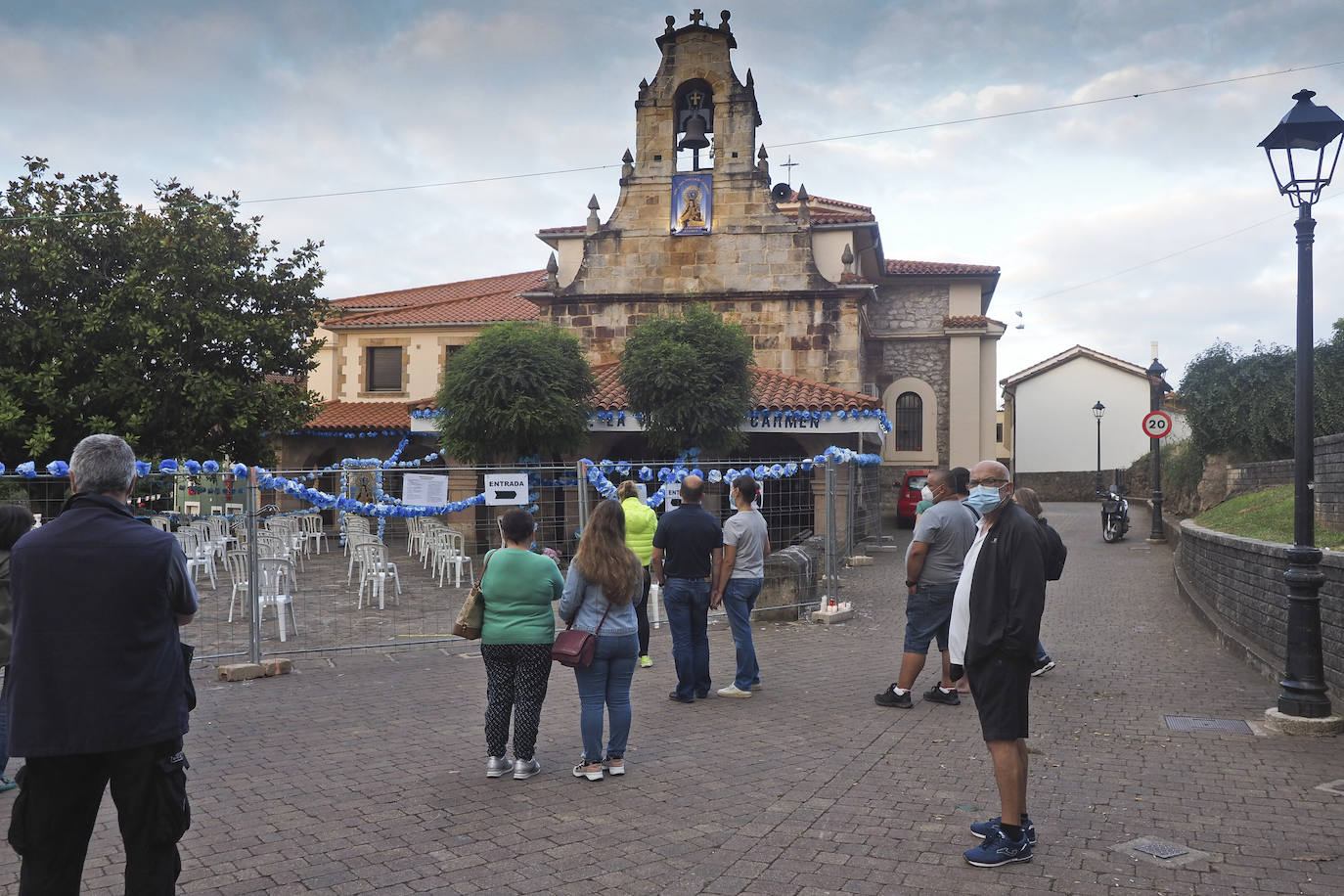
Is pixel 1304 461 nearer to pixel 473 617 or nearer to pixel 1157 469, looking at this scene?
pixel 473 617

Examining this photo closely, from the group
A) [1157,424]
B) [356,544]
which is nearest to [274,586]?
[356,544]

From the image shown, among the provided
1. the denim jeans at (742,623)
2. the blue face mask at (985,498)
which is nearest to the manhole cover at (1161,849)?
the blue face mask at (985,498)

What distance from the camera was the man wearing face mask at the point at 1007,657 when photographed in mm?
4547

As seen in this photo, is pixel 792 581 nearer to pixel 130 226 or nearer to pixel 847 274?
pixel 847 274

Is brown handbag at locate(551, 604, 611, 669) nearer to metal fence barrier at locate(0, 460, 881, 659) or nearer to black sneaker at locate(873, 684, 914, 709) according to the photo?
black sneaker at locate(873, 684, 914, 709)

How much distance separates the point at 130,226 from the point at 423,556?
11.2 m

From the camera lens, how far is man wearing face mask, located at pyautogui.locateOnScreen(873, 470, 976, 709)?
7.67 meters

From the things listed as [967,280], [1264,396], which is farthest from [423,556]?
[967,280]

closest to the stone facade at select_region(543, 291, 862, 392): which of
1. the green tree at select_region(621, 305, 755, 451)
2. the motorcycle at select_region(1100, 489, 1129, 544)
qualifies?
the green tree at select_region(621, 305, 755, 451)

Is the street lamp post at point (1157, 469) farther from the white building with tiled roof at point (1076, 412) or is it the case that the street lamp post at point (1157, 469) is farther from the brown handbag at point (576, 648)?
the white building with tiled roof at point (1076, 412)

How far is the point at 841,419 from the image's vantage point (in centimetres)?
2073

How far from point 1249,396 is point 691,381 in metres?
11.7

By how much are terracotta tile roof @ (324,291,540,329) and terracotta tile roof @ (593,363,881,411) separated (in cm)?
950

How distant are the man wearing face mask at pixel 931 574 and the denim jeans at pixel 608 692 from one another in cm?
260
